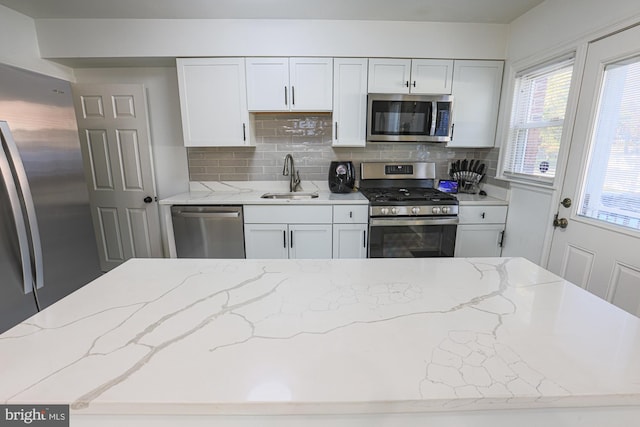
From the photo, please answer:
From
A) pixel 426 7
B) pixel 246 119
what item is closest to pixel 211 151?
pixel 246 119

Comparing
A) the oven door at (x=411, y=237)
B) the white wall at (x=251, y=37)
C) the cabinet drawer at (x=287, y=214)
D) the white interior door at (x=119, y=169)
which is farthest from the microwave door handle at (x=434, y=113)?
the white interior door at (x=119, y=169)

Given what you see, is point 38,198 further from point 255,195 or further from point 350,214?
point 350,214

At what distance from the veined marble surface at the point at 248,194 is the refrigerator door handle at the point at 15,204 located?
3.51ft

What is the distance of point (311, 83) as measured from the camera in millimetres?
2531

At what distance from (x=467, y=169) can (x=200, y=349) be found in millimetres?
3014

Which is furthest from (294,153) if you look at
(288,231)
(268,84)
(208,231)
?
(208,231)

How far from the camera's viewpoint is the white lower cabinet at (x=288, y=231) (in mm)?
2535

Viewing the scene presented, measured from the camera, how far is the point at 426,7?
86.2 inches

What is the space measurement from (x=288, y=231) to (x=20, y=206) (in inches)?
66.7

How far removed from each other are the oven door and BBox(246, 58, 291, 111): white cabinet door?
137 centimetres

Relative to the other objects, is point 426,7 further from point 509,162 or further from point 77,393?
point 77,393

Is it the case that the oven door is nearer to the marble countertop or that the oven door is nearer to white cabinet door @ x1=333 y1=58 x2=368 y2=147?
the marble countertop

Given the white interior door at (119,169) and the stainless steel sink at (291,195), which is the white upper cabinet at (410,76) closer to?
the stainless steel sink at (291,195)

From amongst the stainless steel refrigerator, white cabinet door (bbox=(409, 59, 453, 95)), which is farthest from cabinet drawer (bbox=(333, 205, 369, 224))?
the stainless steel refrigerator
